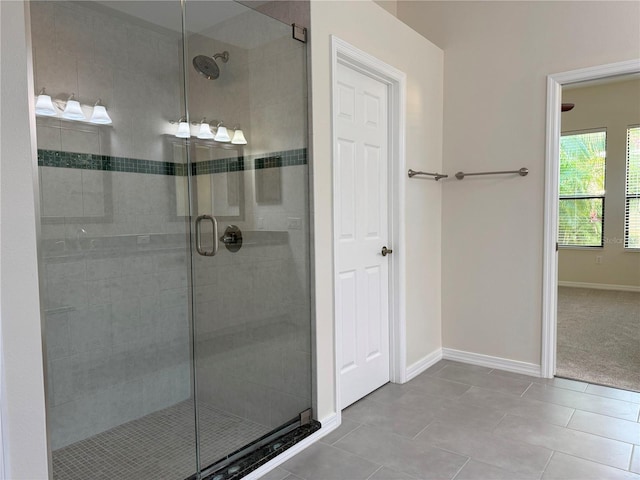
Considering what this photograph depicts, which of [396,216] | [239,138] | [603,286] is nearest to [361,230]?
[396,216]

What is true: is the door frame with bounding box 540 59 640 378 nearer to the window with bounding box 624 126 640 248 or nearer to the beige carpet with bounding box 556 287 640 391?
the beige carpet with bounding box 556 287 640 391

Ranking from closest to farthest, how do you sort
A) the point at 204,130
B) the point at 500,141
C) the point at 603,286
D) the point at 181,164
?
the point at 204,130
the point at 181,164
the point at 500,141
the point at 603,286

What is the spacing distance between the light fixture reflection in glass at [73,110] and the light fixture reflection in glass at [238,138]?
818 mm

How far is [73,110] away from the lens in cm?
230

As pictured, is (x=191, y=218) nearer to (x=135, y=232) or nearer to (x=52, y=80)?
(x=135, y=232)

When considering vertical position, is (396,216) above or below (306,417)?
above

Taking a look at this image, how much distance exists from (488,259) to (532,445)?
1.51 m

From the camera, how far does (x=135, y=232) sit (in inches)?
102

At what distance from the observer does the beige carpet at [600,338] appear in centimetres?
331

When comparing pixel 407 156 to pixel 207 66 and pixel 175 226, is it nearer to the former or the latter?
pixel 207 66

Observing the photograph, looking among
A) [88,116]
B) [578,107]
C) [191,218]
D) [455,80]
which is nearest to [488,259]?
[455,80]

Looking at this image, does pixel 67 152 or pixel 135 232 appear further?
pixel 135 232

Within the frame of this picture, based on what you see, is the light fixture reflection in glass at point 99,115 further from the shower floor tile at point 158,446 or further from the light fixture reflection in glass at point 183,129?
the shower floor tile at point 158,446

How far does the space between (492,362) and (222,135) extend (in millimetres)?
2693
